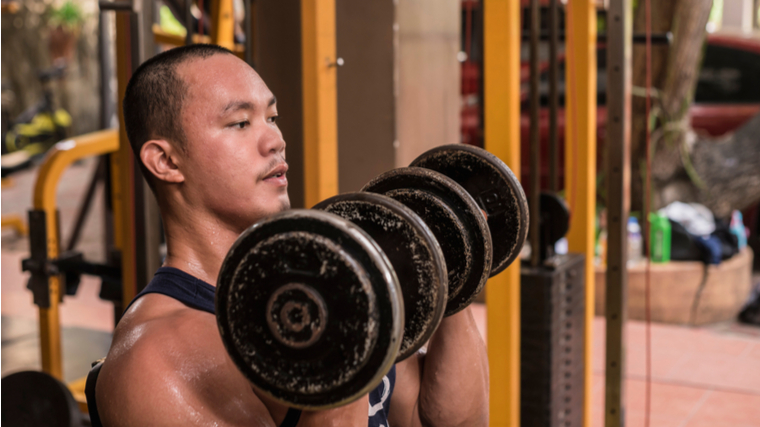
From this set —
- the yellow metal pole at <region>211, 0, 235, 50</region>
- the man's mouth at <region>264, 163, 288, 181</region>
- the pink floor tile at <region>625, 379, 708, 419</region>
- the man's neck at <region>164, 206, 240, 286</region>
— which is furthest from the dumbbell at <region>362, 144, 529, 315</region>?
the pink floor tile at <region>625, 379, 708, 419</region>

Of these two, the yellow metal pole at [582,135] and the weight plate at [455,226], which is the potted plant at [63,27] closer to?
the yellow metal pole at [582,135]

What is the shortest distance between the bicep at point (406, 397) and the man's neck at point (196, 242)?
1.35 ft

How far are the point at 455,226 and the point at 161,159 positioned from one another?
436mm

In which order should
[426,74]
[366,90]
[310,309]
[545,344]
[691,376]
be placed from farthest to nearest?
1. [691,376]
2. [426,74]
3. [545,344]
4. [366,90]
5. [310,309]

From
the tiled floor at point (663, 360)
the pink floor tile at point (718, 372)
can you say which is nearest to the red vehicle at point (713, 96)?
the tiled floor at point (663, 360)

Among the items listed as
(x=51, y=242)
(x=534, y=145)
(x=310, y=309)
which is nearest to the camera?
(x=310, y=309)

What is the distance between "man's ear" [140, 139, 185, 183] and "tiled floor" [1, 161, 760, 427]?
2.62m

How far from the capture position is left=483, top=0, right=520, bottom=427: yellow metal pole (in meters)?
1.85

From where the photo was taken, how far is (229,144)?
3.44 feet

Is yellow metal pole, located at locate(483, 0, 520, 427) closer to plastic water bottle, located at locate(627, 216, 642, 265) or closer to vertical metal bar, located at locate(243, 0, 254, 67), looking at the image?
vertical metal bar, located at locate(243, 0, 254, 67)

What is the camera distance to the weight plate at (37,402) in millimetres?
2057

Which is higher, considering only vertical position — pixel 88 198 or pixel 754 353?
pixel 88 198

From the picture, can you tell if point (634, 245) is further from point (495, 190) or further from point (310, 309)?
point (310, 309)

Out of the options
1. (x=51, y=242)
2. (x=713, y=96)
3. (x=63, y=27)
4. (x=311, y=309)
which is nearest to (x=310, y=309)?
(x=311, y=309)
